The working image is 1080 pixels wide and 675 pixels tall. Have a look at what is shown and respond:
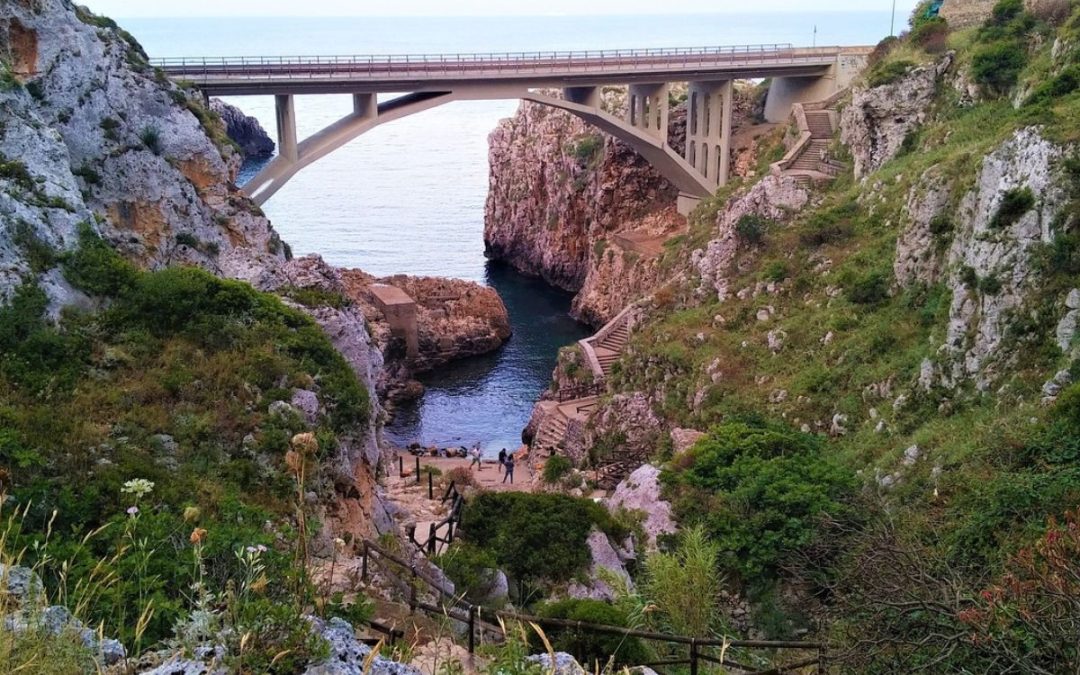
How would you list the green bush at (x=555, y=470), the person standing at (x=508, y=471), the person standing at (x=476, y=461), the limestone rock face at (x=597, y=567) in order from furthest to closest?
the person standing at (x=476, y=461) < the person standing at (x=508, y=471) < the green bush at (x=555, y=470) < the limestone rock face at (x=597, y=567)

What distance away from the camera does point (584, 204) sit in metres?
59.2

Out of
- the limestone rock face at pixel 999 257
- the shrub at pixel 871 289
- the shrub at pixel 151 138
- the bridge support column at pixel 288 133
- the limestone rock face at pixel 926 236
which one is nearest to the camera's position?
the limestone rock face at pixel 999 257

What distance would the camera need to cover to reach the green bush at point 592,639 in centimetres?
1006

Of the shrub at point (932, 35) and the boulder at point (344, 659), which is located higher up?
the shrub at point (932, 35)

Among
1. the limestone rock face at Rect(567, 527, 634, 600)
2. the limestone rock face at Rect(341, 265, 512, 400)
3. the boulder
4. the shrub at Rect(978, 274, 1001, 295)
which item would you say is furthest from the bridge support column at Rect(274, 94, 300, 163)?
the boulder

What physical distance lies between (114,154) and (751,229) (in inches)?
816

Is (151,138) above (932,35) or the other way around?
the other way around

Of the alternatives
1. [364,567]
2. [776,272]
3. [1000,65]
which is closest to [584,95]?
[776,272]

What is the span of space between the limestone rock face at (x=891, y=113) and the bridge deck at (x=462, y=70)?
1198 centimetres

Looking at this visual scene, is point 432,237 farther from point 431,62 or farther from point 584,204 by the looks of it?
point 431,62

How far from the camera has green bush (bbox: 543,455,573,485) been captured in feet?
92.1

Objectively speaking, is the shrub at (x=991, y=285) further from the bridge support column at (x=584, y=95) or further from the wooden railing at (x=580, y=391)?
the bridge support column at (x=584, y=95)

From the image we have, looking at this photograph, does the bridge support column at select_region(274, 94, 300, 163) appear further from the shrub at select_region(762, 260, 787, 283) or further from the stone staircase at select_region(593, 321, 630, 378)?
the shrub at select_region(762, 260, 787, 283)

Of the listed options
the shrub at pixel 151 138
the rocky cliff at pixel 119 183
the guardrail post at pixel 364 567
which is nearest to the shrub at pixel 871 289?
the rocky cliff at pixel 119 183
